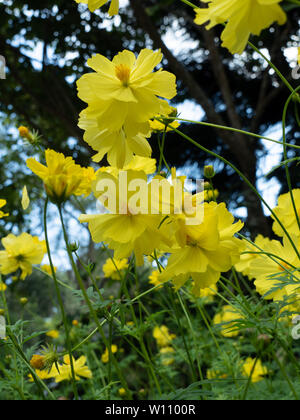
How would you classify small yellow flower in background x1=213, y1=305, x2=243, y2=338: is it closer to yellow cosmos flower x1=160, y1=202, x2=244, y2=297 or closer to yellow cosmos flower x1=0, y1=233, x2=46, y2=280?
yellow cosmos flower x1=160, y1=202, x2=244, y2=297

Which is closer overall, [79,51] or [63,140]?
[79,51]

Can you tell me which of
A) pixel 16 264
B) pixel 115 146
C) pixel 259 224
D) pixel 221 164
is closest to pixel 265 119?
pixel 221 164

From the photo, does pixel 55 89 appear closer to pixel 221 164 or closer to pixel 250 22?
pixel 221 164

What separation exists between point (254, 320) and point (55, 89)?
2494mm

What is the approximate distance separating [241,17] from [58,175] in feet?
0.64

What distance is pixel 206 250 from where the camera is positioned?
14.8 inches

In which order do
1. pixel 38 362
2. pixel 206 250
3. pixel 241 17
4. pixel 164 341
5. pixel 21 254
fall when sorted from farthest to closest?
1. pixel 164 341
2. pixel 21 254
3. pixel 38 362
4. pixel 206 250
5. pixel 241 17

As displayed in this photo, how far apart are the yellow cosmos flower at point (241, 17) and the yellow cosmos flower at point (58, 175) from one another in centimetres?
17

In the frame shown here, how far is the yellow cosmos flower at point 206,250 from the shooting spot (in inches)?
13.9

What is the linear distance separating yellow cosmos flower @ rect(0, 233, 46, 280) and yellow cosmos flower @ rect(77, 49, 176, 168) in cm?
44

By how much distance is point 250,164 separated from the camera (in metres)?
2.59

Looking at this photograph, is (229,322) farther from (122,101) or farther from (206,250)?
(122,101)

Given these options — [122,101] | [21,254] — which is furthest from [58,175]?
[21,254]

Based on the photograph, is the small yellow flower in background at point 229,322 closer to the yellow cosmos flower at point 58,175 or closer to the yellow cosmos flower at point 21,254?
the yellow cosmos flower at point 58,175
